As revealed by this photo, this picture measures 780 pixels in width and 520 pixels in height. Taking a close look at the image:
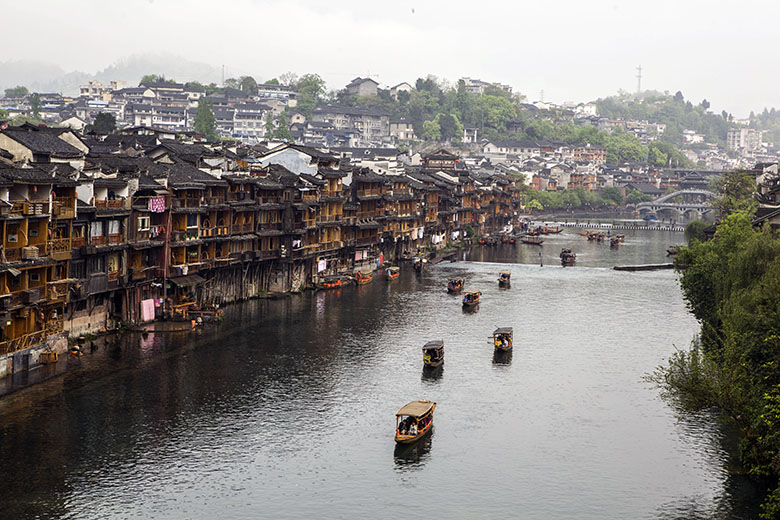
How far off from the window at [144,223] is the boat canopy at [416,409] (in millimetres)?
24549

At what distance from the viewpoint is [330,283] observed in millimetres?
86000

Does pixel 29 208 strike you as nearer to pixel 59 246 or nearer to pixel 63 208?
pixel 59 246

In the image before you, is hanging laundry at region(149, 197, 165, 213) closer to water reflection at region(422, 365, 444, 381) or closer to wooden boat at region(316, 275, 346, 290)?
water reflection at region(422, 365, 444, 381)

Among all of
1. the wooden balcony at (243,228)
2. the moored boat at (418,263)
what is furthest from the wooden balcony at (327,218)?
the moored boat at (418,263)

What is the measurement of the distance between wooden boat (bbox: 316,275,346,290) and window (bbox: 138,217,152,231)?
25.2 m

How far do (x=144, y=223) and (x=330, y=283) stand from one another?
26.7 meters

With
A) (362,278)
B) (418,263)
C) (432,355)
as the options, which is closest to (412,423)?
(432,355)

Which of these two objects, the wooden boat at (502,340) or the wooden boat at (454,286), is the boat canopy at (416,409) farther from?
the wooden boat at (454,286)

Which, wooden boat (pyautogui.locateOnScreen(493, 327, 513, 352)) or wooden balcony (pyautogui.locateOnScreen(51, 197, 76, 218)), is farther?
wooden boat (pyautogui.locateOnScreen(493, 327, 513, 352))

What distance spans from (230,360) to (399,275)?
44606 mm

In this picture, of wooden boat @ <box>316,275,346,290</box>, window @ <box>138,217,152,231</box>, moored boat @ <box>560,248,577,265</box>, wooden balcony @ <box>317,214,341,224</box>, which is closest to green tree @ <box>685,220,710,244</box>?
moored boat @ <box>560,248,577,265</box>

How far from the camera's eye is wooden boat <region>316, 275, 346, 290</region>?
3369 inches

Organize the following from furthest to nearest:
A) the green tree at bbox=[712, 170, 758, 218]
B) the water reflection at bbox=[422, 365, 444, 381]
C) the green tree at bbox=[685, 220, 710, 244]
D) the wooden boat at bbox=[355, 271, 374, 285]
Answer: the green tree at bbox=[712, 170, 758, 218]
the green tree at bbox=[685, 220, 710, 244]
the wooden boat at bbox=[355, 271, 374, 285]
the water reflection at bbox=[422, 365, 444, 381]

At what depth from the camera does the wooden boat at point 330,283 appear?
85.6 metres
